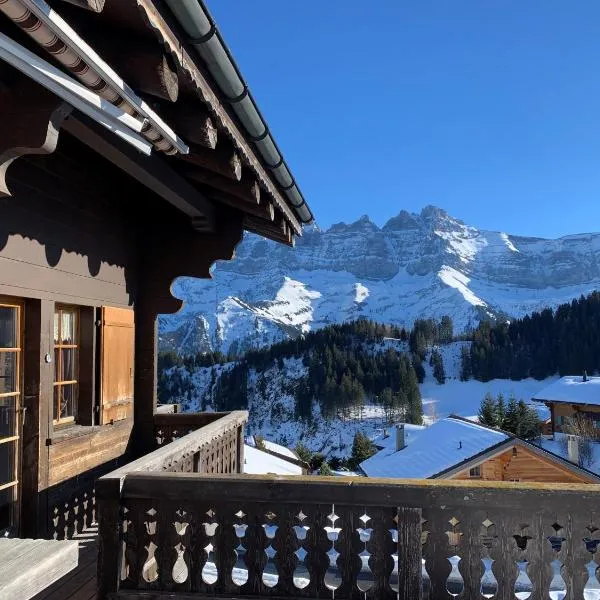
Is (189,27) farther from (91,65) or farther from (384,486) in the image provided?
Result: (384,486)

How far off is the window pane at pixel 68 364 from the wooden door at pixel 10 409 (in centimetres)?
54

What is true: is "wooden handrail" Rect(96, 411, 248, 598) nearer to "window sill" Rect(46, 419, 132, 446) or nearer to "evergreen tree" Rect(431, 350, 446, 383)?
"window sill" Rect(46, 419, 132, 446)

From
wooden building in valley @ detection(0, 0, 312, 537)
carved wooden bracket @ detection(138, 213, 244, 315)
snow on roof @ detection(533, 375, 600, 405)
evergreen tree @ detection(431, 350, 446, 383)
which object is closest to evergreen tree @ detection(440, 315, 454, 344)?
evergreen tree @ detection(431, 350, 446, 383)

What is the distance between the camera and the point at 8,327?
3.40m

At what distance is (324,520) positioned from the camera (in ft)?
7.98

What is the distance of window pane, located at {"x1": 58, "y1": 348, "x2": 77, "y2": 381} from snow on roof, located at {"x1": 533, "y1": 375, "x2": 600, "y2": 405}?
41.4 metres

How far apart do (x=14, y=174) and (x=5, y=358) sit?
3.46 feet

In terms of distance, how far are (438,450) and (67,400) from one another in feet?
56.3

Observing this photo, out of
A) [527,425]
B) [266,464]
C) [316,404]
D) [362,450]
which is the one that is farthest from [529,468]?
[316,404]

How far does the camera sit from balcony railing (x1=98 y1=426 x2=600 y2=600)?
231 cm

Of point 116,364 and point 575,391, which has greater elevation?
point 116,364

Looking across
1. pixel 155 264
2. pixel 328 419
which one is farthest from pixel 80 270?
pixel 328 419

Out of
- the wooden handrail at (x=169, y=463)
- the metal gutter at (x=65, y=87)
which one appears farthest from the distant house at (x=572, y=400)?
the metal gutter at (x=65, y=87)

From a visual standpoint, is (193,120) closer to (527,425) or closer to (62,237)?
(62,237)
